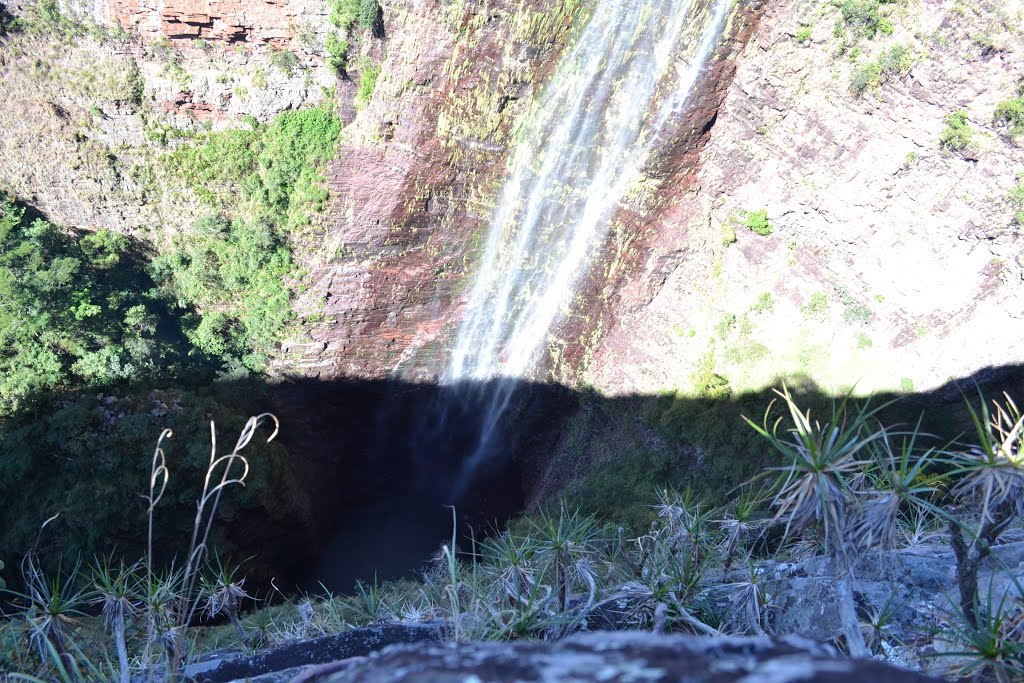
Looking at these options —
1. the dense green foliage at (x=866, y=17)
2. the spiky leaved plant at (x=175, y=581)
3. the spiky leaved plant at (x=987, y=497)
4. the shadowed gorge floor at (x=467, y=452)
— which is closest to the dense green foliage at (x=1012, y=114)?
the dense green foliage at (x=866, y=17)

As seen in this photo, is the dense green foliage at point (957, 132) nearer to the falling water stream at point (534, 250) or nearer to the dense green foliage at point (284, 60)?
the falling water stream at point (534, 250)

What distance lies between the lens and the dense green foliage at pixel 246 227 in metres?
11.5

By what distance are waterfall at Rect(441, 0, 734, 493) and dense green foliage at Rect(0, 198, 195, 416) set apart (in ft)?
20.7

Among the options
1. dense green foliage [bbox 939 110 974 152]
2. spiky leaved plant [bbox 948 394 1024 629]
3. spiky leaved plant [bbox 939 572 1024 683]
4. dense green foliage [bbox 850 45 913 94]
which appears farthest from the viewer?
dense green foliage [bbox 850 45 913 94]

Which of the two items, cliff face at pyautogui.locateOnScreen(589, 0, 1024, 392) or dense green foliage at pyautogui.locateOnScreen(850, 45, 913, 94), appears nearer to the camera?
cliff face at pyautogui.locateOnScreen(589, 0, 1024, 392)

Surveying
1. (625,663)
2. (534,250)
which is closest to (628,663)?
(625,663)

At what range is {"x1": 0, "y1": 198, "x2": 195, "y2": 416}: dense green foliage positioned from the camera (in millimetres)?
10383

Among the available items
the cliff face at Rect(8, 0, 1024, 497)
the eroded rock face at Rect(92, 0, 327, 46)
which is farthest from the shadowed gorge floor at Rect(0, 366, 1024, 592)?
the eroded rock face at Rect(92, 0, 327, 46)

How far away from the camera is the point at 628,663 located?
56.4 inches

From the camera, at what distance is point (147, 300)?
1231 cm

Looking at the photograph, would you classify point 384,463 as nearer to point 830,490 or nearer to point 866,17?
point 866,17

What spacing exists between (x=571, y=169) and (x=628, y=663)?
10.4 meters

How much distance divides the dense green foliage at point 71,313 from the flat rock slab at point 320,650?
7934 mm

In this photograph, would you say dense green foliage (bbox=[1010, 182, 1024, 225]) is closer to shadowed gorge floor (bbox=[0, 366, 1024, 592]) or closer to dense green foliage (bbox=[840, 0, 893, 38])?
shadowed gorge floor (bbox=[0, 366, 1024, 592])
